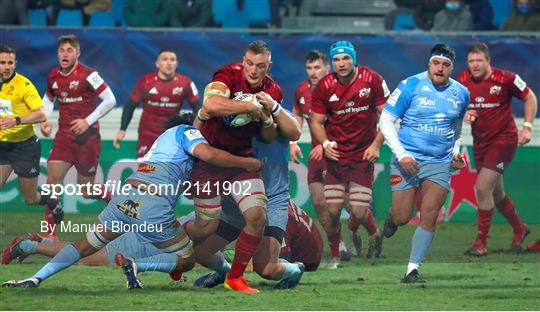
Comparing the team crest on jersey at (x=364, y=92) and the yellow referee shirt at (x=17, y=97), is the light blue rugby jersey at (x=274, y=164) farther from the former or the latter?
the yellow referee shirt at (x=17, y=97)

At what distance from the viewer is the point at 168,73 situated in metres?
17.3

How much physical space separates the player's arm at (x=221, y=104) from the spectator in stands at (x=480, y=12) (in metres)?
8.13

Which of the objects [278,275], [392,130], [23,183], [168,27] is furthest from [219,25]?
[278,275]

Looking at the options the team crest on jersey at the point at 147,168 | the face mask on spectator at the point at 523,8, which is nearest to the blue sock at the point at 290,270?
the team crest on jersey at the point at 147,168

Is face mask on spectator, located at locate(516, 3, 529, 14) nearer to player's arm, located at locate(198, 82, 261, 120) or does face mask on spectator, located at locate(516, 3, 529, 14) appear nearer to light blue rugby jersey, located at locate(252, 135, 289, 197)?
light blue rugby jersey, located at locate(252, 135, 289, 197)

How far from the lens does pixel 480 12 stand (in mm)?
18734

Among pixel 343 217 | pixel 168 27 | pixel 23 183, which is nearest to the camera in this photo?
pixel 23 183

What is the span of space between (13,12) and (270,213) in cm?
848

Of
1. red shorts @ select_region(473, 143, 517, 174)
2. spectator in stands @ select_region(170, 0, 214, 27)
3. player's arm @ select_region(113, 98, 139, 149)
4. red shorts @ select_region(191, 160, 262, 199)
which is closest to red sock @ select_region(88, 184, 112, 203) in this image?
player's arm @ select_region(113, 98, 139, 149)

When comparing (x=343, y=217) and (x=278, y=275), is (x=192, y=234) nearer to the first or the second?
(x=278, y=275)

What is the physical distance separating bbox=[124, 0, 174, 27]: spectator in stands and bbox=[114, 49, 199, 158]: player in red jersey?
132cm

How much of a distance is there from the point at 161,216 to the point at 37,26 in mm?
7885

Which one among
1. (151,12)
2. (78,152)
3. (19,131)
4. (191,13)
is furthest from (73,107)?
(191,13)

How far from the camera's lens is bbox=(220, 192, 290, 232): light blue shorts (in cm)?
1154
